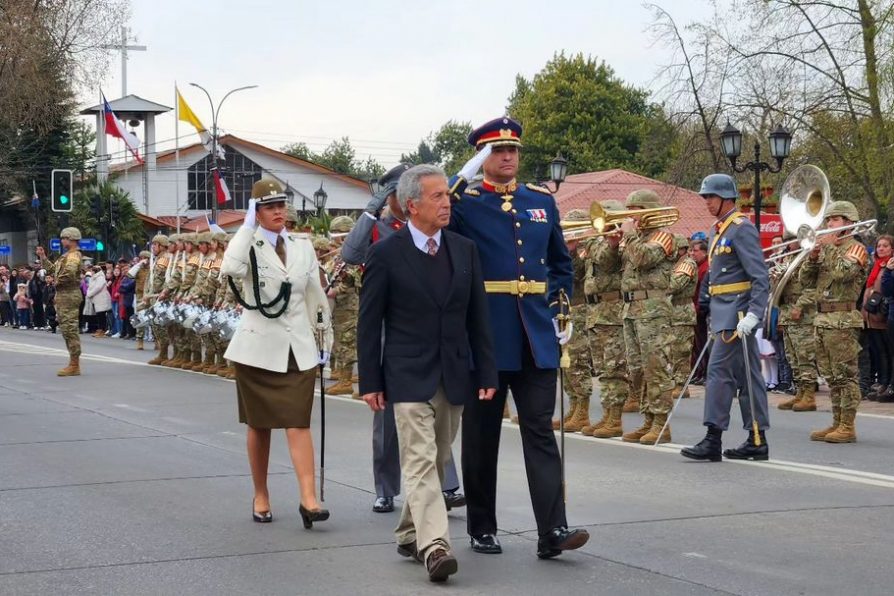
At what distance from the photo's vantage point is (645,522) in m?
8.09

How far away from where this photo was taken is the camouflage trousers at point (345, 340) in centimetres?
1773

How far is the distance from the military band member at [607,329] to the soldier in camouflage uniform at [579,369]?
4.3 inches

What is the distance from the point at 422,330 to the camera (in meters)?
6.70

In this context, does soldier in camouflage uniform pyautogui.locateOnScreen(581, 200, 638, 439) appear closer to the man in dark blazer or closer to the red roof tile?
the man in dark blazer

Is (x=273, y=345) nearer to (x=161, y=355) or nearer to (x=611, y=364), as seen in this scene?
(x=611, y=364)

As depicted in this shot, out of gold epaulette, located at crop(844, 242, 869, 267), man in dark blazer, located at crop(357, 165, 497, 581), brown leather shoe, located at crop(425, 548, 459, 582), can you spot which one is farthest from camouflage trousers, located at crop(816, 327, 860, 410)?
brown leather shoe, located at crop(425, 548, 459, 582)

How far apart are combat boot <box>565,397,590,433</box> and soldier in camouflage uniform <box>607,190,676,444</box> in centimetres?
78

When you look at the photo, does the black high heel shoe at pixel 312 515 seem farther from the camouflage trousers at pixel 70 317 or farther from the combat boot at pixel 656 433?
the camouflage trousers at pixel 70 317

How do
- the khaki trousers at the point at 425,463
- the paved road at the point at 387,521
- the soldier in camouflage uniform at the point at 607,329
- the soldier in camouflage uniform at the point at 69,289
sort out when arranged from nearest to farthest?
the khaki trousers at the point at 425,463 → the paved road at the point at 387,521 → the soldier in camouflage uniform at the point at 607,329 → the soldier in camouflage uniform at the point at 69,289

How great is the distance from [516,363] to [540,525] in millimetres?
823

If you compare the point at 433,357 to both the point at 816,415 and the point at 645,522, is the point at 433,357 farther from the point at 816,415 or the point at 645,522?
the point at 816,415

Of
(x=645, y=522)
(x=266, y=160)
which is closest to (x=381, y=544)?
(x=645, y=522)

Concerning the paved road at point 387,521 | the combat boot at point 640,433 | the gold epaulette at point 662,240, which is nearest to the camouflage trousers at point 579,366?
the paved road at point 387,521

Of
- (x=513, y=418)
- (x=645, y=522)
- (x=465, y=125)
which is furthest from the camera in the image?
(x=465, y=125)
